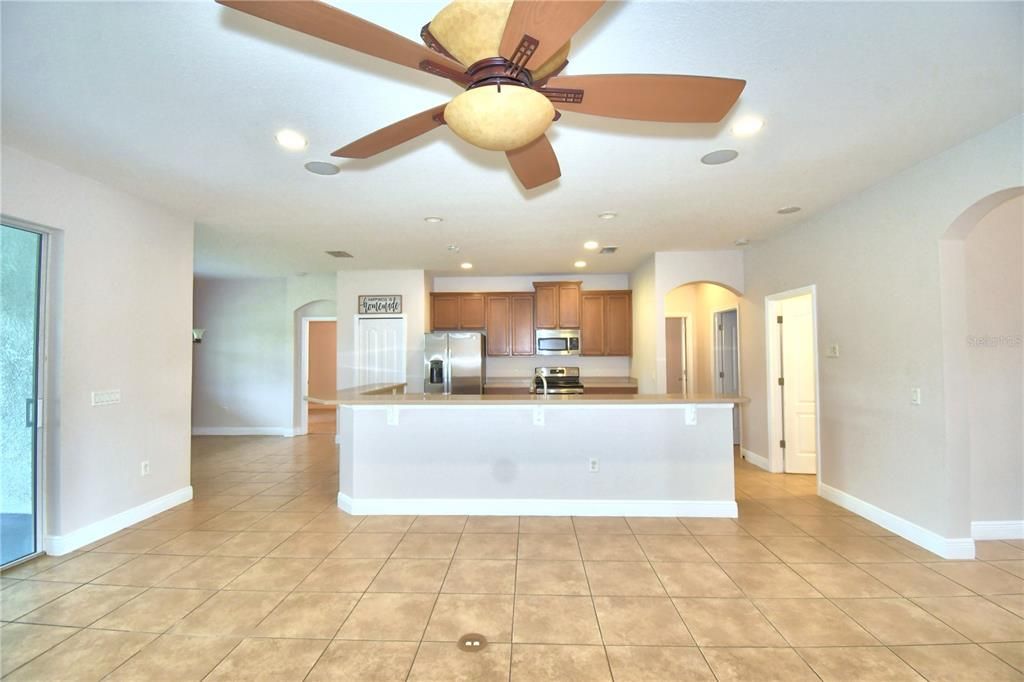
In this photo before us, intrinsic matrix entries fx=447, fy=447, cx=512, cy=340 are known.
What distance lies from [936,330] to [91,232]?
19.4 feet

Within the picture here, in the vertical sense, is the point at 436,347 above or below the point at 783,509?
above

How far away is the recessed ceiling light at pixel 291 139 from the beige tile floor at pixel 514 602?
258 centimetres

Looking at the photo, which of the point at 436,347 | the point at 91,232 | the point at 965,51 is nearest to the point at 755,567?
the point at 965,51

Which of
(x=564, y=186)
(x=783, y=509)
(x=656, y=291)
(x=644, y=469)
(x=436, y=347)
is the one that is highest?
(x=564, y=186)

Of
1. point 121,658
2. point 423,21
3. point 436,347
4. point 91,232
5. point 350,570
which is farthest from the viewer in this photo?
point 436,347

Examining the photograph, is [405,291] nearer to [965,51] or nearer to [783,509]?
[783,509]

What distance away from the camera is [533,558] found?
2941mm

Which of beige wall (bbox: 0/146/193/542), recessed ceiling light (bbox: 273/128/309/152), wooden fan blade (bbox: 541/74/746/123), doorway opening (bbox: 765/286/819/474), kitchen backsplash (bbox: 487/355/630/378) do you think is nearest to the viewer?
wooden fan blade (bbox: 541/74/746/123)

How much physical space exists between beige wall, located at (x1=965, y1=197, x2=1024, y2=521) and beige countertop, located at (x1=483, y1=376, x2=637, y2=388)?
3842 millimetres

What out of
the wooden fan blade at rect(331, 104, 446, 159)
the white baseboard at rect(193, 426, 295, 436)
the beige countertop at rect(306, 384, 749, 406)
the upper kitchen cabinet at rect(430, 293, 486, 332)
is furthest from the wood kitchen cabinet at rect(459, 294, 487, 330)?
the wooden fan blade at rect(331, 104, 446, 159)

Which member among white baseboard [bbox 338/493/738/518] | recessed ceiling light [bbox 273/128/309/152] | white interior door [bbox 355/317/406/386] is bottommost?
white baseboard [bbox 338/493/738/518]

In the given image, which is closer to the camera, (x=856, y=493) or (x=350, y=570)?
(x=350, y=570)

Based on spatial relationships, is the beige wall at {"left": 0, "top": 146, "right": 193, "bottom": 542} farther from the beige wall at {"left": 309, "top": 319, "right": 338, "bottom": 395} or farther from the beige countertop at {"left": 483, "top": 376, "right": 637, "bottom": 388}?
the beige wall at {"left": 309, "top": 319, "right": 338, "bottom": 395}

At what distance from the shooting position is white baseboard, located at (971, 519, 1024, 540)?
3.14 meters
